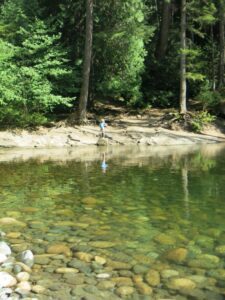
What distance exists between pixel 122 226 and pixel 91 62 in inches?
783

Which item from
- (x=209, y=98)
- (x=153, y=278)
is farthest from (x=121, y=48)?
(x=153, y=278)

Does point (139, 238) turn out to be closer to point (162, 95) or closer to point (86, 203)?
point (86, 203)

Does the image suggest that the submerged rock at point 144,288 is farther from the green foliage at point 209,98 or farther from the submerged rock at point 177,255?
the green foliage at point 209,98

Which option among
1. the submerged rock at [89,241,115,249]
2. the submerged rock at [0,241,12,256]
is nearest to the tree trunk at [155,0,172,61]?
the submerged rock at [89,241,115,249]

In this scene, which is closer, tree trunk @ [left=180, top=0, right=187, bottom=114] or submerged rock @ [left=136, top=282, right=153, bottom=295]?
submerged rock @ [left=136, top=282, right=153, bottom=295]

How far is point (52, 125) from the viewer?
81.5ft

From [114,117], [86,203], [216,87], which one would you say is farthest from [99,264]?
[216,87]

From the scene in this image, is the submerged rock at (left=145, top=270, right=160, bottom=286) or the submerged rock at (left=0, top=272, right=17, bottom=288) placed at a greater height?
the submerged rock at (left=0, top=272, right=17, bottom=288)

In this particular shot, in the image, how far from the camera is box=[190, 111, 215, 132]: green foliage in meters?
26.2

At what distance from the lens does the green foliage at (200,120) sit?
26172mm

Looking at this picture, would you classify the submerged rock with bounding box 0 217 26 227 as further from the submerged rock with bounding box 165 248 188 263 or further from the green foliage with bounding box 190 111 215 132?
the green foliage with bounding box 190 111 215 132

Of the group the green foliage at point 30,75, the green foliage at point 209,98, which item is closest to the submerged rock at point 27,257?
the green foliage at point 30,75

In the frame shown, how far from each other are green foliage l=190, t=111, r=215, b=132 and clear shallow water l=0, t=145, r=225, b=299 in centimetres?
1014

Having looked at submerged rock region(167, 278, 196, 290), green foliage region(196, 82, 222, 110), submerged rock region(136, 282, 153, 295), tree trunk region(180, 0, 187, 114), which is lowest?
submerged rock region(136, 282, 153, 295)
